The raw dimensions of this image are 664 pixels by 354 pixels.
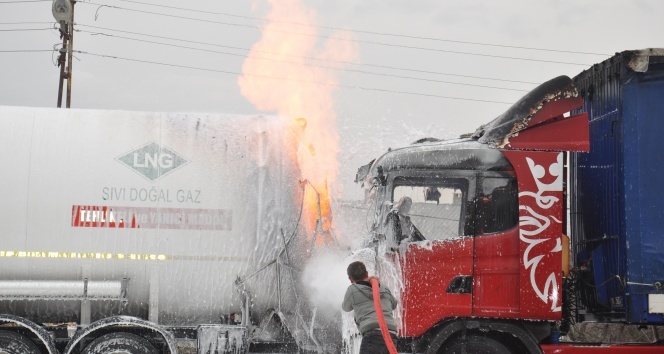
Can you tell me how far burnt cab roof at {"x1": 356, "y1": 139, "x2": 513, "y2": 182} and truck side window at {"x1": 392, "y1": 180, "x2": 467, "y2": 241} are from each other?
0.20 meters

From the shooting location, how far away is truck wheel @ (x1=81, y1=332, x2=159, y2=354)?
8.39m

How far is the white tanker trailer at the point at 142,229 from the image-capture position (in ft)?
28.7

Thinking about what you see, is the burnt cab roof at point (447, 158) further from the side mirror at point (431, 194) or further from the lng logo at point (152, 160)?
the lng logo at point (152, 160)

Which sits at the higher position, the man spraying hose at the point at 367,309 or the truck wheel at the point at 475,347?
the man spraying hose at the point at 367,309

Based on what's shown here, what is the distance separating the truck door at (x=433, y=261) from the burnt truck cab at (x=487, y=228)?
1 centimetres

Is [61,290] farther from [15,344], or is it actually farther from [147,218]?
[147,218]

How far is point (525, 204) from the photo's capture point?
304 inches

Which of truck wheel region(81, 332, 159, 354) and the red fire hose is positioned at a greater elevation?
the red fire hose

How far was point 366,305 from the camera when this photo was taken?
688cm

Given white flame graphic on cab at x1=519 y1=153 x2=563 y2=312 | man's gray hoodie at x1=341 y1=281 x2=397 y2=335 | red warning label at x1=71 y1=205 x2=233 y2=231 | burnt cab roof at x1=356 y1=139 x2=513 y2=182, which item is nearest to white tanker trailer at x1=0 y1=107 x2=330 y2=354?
red warning label at x1=71 y1=205 x2=233 y2=231

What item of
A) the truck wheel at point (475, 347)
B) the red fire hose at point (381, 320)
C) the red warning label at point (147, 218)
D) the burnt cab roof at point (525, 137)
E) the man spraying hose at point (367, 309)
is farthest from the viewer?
the red warning label at point (147, 218)

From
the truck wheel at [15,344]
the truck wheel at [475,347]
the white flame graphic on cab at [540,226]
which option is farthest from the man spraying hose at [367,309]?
the truck wheel at [15,344]

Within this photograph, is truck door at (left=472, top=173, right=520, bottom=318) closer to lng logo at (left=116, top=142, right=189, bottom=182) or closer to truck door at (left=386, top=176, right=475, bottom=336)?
truck door at (left=386, top=176, right=475, bottom=336)

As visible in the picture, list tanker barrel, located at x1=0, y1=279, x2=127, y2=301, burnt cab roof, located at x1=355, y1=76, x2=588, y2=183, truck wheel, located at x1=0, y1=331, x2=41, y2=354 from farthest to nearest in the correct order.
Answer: tanker barrel, located at x1=0, y1=279, x2=127, y2=301 < truck wheel, located at x1=0, y1=331, x2=41, y2=354 < burnt cab roof, located at x1=355, y1=76, x2=588, y2=183
